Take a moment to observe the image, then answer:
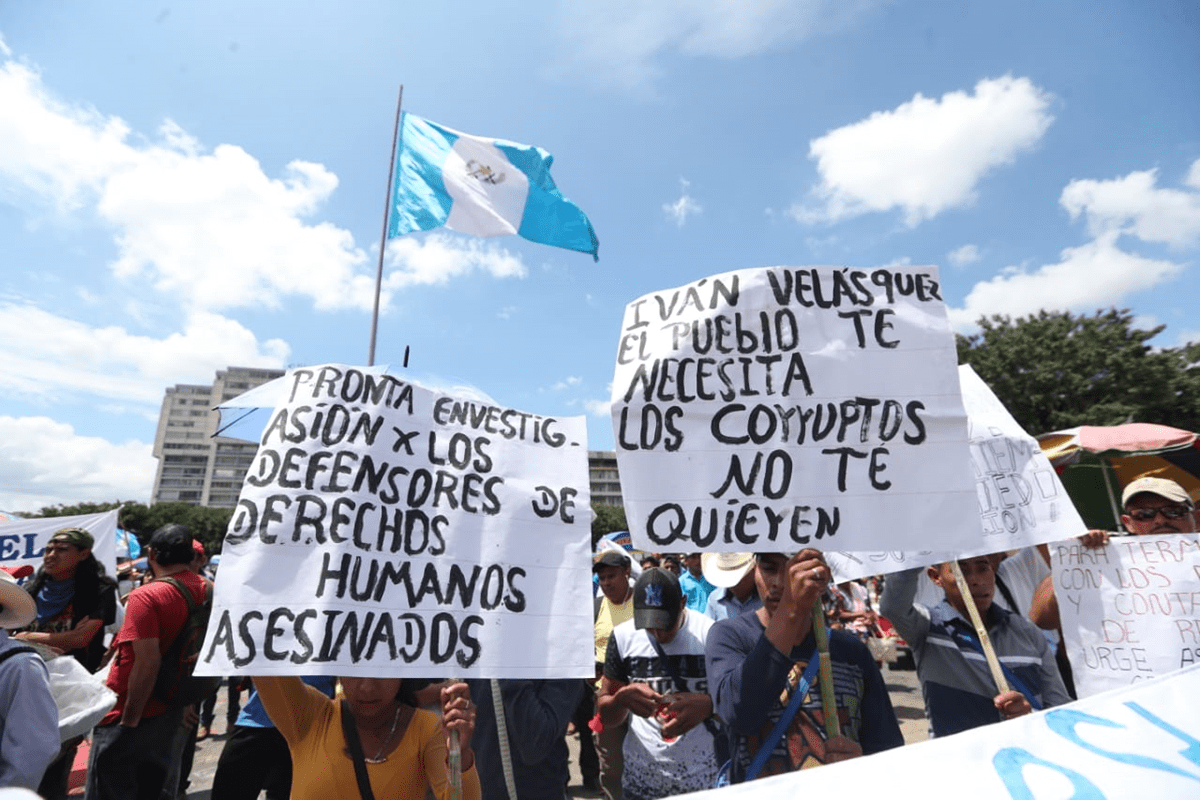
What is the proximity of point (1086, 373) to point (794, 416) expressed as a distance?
3032cm

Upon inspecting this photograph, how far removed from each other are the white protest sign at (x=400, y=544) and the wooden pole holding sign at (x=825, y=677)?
84 cm

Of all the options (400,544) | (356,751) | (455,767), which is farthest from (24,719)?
(455,767)

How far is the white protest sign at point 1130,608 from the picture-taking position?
287 centimetres

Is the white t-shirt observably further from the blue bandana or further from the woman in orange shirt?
the blue bandana

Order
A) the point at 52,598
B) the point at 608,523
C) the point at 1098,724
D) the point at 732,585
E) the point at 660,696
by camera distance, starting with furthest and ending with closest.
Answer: the point at 608,523 → the point at 52,598 → the point at 732,585 → the point at 660,696 → the point at 1098,724

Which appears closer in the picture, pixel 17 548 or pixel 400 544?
pixel 400 544

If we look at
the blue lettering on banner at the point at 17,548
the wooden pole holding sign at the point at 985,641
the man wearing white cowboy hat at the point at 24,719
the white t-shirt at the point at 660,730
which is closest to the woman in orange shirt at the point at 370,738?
the man wearing white cowboy hat at the point at 24,719

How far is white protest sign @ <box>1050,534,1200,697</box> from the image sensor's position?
2.87m

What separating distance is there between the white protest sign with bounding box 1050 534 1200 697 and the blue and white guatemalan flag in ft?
20.5

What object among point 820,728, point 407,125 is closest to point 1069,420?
point 407,125

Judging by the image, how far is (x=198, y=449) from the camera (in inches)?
5487

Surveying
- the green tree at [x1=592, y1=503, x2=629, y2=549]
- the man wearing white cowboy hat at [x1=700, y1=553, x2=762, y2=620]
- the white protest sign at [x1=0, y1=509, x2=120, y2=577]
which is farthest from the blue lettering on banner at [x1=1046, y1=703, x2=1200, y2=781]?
the green tree at [x1=592, y1=503, x2=629, y2=549]

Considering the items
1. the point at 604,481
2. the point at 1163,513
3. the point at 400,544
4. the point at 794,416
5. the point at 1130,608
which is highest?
the point at 604,481

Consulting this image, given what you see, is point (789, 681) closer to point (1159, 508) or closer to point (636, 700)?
point (636, 700)
